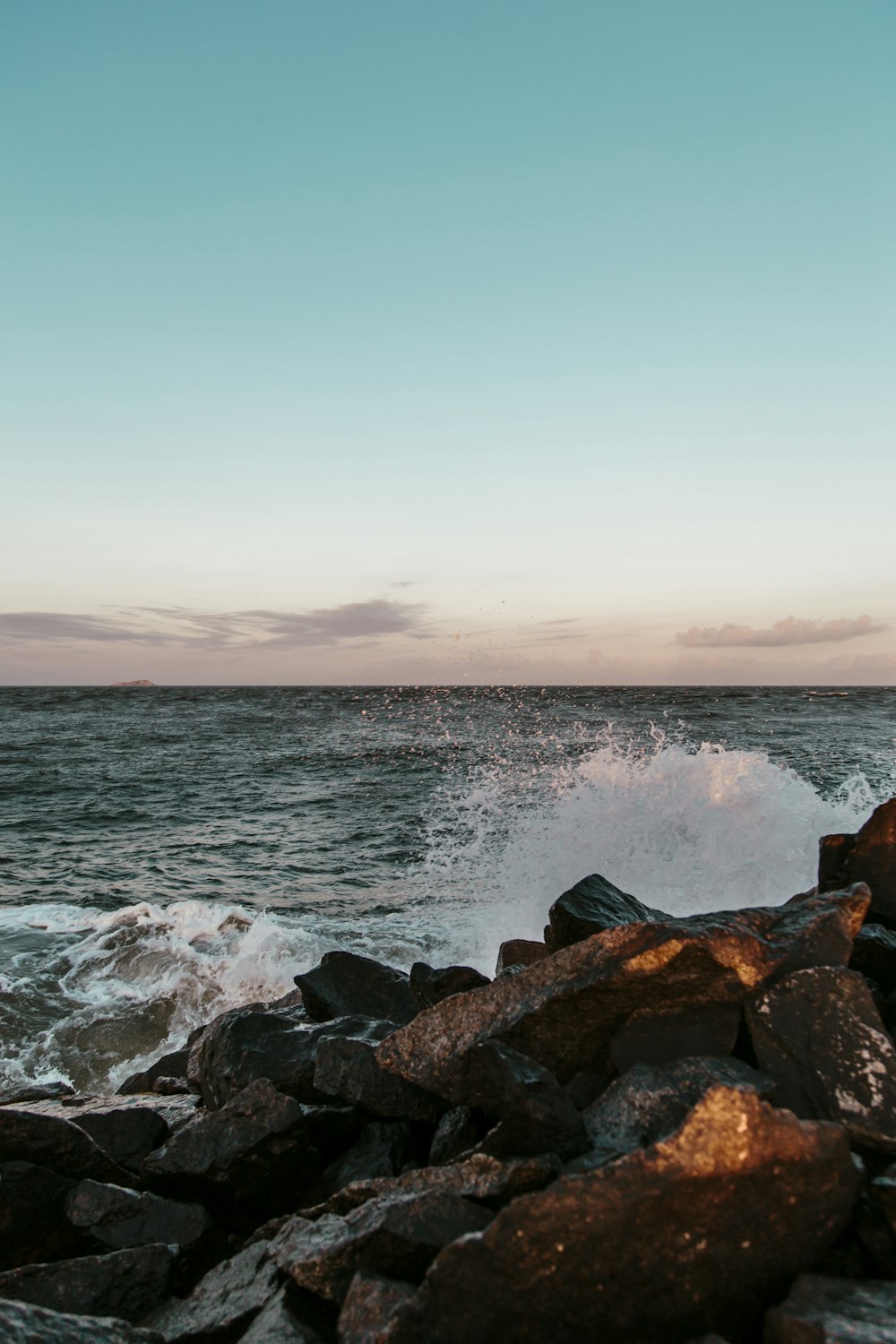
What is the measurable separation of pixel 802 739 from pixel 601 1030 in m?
35.5

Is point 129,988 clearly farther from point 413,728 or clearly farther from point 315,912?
point 413,728

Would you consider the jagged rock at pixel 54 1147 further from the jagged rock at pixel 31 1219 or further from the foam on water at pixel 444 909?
the foam on water at pixel 444 909

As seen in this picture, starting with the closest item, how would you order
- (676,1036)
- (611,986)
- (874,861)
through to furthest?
(676,1036) → (611,986) → (874,861)

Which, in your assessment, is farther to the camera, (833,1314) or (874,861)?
(874,861)

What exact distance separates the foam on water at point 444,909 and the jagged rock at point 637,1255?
5.82 metres

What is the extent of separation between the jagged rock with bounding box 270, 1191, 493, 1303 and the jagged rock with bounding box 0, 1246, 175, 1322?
2.82 feet

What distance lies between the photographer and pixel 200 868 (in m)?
14.1

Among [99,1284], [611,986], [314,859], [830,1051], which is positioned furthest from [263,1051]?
[314,859]

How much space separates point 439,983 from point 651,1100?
8.62 feet

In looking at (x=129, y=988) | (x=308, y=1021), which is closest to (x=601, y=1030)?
(x=308, y=1021)

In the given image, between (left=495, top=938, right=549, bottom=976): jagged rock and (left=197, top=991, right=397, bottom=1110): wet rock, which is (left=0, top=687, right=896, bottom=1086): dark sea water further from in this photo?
(left=495, top=938, right=549, bottom=976): jagged rock

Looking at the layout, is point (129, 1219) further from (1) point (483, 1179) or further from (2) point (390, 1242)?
(1) point (483, 1179)

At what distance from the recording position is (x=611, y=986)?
346 centimetres

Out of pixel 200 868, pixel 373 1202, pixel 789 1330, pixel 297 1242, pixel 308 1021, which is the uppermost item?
pixel 789 1330
